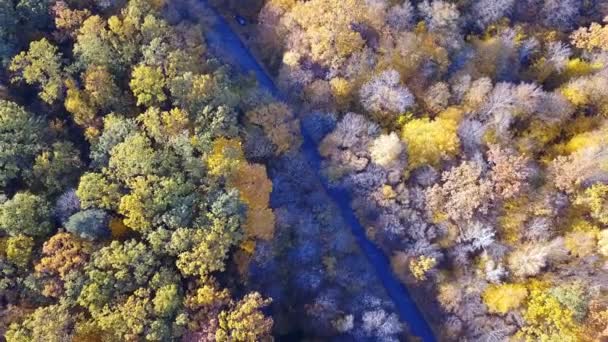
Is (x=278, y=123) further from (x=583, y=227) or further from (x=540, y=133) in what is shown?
(x=583, y=227)

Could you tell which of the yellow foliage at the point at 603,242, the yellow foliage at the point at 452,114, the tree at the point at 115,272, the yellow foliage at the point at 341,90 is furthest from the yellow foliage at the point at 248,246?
the yellow foliage at the point at 603,242

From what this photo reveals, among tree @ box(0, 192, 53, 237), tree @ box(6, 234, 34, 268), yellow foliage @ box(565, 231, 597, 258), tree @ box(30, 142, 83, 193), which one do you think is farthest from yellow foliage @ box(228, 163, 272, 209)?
yellow foliage @ box(565, 231, 597, 258)

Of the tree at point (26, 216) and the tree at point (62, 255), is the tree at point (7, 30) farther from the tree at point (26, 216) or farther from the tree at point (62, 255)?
the tree at point (62, 255)

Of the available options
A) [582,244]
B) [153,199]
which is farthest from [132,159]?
[582,244]

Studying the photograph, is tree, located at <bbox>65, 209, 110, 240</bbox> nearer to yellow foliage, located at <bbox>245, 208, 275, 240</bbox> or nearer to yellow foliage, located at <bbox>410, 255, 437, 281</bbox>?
yellow foliage, located at <bbox>245, 208, 275, 240</bbox>

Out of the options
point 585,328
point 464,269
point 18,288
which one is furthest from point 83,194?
point 585,328

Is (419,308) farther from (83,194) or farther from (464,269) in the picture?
(83,194)
